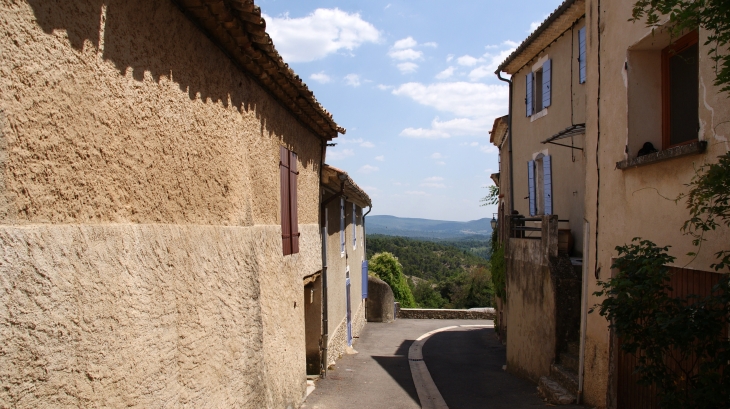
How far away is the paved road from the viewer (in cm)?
988

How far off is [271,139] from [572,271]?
5.63m

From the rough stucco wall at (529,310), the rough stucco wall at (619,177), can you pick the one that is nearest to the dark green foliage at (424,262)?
the rough stucco wall at (529,310)

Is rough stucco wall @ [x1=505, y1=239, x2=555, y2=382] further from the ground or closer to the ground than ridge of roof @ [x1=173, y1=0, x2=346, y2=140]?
closer to the ground

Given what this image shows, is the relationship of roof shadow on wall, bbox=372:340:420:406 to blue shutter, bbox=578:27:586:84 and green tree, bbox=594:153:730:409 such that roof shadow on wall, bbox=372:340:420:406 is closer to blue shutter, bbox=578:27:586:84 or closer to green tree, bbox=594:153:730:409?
green tree, bbox=594:153:730:409

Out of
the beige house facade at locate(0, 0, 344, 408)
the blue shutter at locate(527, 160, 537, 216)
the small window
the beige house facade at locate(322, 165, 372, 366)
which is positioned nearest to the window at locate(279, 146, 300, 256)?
the beige house facade at locate(0, 0, 344, 408)

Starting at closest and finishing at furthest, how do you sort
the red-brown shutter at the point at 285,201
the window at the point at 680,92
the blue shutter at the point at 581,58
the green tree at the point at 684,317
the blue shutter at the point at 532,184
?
the green tree at the point at 684,317 < the window at the point at 680,92 < the red-brown shutter at the point at 285,201 < the blue shutter at the point at 581,58 < the blue shutter at the point at 532,184

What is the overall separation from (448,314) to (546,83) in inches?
717

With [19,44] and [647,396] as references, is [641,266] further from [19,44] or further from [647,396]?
[19,44]

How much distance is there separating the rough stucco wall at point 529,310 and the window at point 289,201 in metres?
4.53

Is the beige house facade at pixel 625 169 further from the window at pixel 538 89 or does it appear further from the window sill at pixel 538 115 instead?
the window sill at pixel 538 115

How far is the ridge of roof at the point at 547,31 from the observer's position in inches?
465

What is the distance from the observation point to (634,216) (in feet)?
22.3

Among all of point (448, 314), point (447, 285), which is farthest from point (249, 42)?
point (447, 285)

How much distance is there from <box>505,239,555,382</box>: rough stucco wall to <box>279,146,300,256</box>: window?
4533 mm
